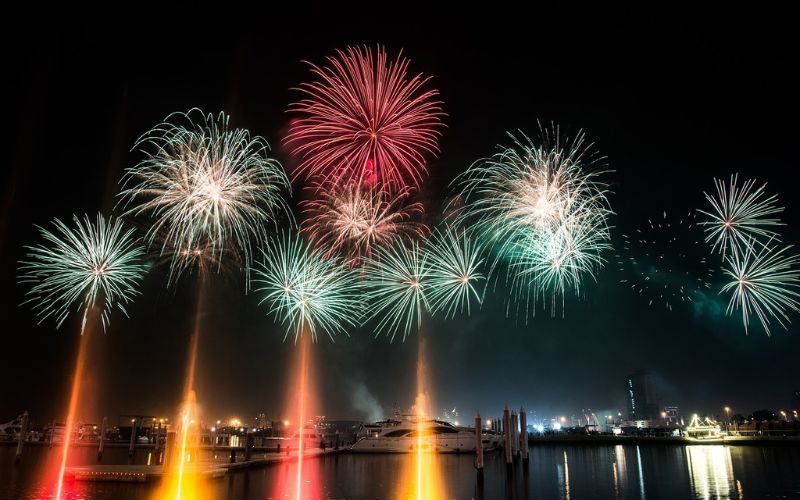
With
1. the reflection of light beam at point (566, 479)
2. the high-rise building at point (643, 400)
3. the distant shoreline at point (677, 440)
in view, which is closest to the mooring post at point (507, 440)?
the reflection of light beam at point (566, 479)

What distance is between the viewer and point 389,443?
5762 centimetres

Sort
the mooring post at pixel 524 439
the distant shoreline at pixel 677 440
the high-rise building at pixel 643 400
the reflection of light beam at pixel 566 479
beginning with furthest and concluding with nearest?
the high-rise building at pixel 643 400, the distant shoreline at pixel 677 440, the mooring post at pixel 524 439, the reflection of light beam at pixel 566 479

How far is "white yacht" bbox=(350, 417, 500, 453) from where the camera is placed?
56031mm

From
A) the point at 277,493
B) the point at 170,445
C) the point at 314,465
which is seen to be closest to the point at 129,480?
the point at 170,445

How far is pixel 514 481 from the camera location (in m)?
29.4

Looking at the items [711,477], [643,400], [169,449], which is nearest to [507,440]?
[711,477]

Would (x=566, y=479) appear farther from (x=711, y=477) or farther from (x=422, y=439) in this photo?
(x=422, y=439)

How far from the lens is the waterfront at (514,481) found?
75.9ft

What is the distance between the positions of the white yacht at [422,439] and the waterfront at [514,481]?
57.3ft

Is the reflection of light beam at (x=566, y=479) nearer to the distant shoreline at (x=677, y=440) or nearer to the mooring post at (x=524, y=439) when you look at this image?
the mooring post at (x=524, y=439)

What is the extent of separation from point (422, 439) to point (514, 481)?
27567 millimetres

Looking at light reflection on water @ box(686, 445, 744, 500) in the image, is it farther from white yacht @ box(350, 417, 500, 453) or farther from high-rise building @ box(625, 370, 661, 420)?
high-rise building @ box(625, 370, 661, 420)

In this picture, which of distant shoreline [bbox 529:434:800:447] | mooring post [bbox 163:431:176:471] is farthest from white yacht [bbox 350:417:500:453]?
mooring post [bbox 163:431:176:471]

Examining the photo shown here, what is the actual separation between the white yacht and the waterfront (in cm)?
1746
